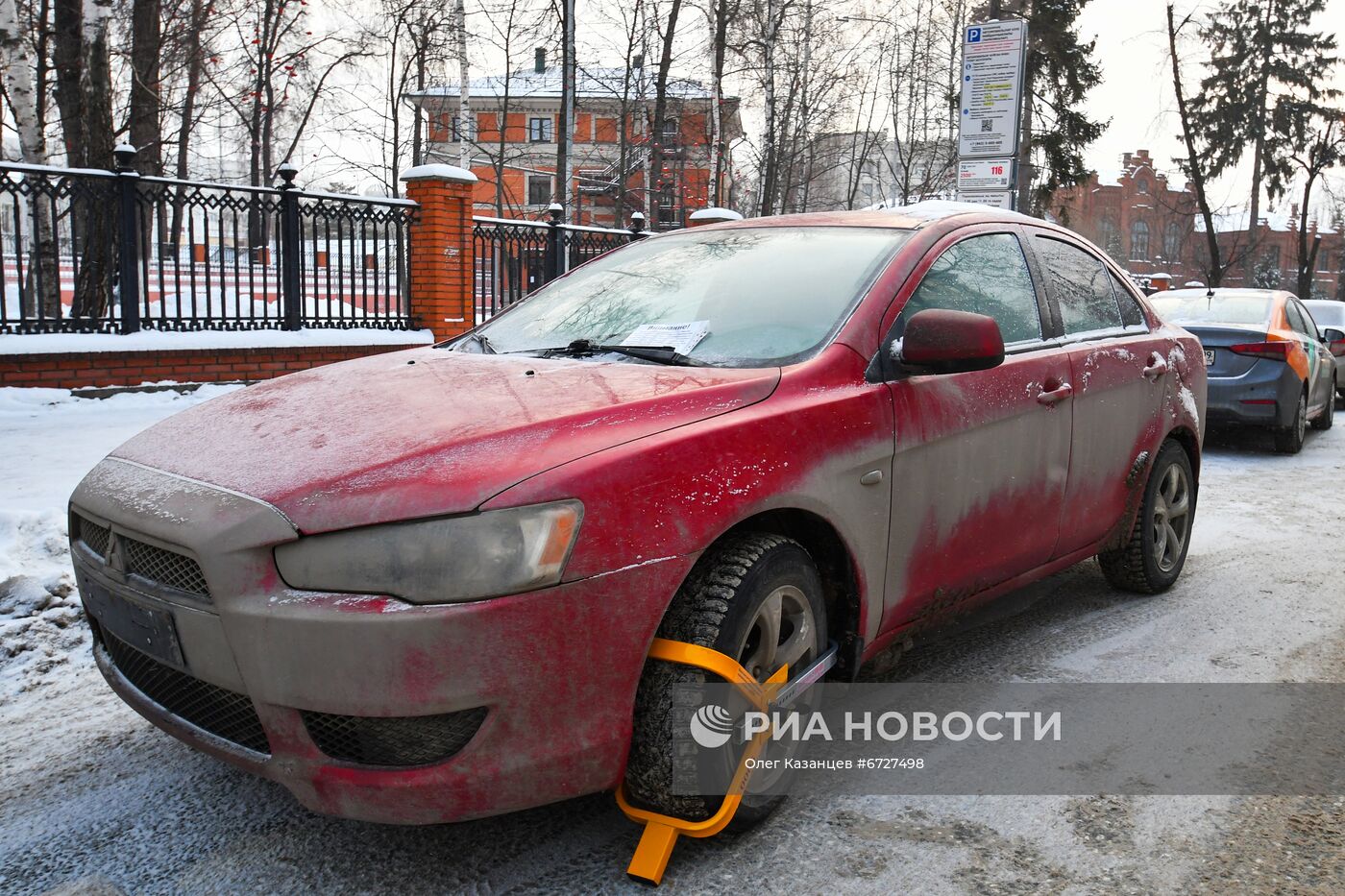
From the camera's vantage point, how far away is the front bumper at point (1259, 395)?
905 centimetres

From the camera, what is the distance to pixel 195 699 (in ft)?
7.75

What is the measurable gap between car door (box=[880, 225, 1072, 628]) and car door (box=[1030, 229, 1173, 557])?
0.49ft

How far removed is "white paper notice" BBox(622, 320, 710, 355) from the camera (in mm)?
3043

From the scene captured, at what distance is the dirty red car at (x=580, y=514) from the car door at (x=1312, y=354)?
7532 millimetres

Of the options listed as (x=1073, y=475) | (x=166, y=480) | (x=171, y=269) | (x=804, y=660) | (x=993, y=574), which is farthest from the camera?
(x=171, y=269)

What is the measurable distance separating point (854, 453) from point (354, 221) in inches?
357

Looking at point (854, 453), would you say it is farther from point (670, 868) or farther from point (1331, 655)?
point (1331, 655)

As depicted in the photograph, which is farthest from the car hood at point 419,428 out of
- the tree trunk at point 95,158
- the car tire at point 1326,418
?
the car tire at point 1326,418

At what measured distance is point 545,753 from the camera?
2195mm

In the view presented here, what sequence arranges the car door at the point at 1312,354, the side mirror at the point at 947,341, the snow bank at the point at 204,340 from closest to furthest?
1. the side mirror at the point at 947,341
2. the snow bank at the point at 204,340
3. the car door at the point at 1312,354

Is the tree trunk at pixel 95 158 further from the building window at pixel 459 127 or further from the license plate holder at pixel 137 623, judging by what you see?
the building window at pixel 459 127

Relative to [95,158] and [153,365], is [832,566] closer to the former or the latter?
[153,365]

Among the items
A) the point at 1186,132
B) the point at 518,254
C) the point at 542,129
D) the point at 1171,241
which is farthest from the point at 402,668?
the point at 1171,241

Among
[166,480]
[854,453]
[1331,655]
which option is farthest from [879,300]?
[1331,655]
